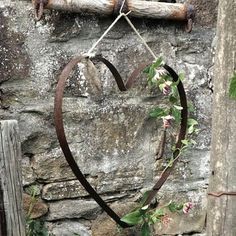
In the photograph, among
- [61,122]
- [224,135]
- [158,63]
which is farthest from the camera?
[158,63]

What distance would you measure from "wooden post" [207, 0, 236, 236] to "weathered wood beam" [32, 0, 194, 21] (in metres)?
0.53

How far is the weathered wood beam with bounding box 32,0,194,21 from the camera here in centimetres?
195

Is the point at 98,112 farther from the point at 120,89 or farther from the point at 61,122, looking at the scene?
the point at 61,122

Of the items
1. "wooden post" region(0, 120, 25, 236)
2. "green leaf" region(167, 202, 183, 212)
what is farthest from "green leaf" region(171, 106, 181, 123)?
"wooden post" region(0, 120, 25, 236)

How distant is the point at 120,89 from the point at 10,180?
721 mm

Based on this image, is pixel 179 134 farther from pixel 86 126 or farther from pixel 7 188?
pixel 7 188

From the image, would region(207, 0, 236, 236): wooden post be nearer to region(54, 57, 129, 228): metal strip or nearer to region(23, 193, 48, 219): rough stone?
region(54, 57, 129, 228): metal strip

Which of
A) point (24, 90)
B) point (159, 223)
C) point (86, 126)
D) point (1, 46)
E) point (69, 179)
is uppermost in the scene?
point (1, 46)

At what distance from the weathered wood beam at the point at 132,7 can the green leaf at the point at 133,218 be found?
0.66 metres

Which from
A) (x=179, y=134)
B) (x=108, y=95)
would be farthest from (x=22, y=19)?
(x=179, y=134)

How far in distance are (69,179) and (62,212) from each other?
0.38 ft

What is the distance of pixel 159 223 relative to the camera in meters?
2.22

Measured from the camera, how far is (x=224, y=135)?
5.13 ft

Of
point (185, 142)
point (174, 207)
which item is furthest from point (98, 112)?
point (174, 207)
